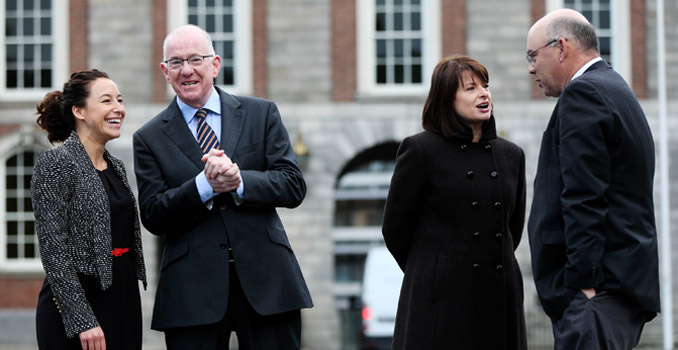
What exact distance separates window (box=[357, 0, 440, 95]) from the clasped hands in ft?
48.0

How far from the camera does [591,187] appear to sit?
408cm

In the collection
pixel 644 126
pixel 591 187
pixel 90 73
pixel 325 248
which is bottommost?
pixel 325 248

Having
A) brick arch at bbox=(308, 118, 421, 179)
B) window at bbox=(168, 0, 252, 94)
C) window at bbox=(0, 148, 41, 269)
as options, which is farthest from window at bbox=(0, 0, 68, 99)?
brick arch at bbox=(308, 118, 421, 179)

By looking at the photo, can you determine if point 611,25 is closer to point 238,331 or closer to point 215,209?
point 215,209

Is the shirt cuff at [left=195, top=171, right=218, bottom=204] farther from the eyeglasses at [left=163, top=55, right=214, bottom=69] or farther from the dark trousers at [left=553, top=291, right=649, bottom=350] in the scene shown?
the dark trousers at [left=553, top=291, right=649, bottom=350]

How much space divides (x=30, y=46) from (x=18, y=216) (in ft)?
11.0

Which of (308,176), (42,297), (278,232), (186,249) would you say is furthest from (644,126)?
(308,176)

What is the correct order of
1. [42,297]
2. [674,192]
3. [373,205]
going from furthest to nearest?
[373,205], [674,192], [42,297]

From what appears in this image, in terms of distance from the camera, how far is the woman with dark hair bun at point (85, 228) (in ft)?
14.9

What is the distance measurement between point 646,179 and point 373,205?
17.8 meters

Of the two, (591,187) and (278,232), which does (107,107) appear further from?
(591,187)

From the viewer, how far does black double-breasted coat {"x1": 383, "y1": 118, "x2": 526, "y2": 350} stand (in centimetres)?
476

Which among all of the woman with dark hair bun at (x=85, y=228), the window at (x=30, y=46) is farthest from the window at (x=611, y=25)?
the woman with dark hair bun at (x=85, y=228)

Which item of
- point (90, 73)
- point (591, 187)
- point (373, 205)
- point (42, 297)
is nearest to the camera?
point (591, 187)
